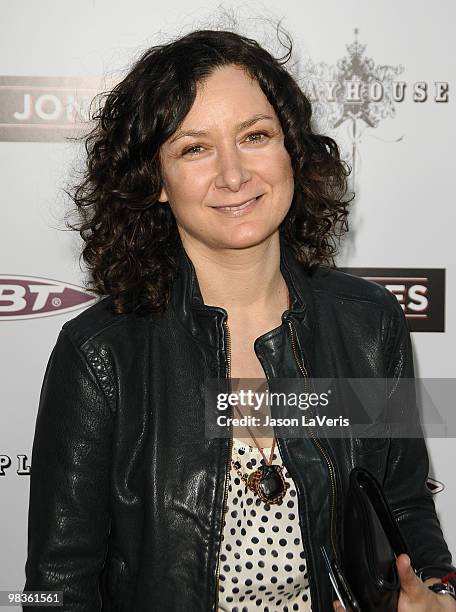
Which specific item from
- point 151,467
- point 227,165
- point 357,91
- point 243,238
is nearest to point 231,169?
point 227,165

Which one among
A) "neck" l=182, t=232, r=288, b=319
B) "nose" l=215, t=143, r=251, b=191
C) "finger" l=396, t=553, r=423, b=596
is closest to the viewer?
"finger" l=396, t=553, r=423, b=596

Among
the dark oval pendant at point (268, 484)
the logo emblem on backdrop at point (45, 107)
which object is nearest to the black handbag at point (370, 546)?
the dark oval pendant at point (268, 484)

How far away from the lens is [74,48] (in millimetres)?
1804

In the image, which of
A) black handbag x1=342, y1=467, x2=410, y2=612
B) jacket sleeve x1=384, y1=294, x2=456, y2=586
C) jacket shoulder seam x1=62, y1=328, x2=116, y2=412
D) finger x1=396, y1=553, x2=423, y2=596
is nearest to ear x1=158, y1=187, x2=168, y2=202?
jacket shoulder seam x1=62, y1=328, x2=116, y2=412

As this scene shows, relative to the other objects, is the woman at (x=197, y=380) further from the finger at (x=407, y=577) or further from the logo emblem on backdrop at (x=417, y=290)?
the logo emblem on backdrop at (x=417, y=290)

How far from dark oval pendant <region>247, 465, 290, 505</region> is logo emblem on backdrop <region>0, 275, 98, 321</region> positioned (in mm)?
808

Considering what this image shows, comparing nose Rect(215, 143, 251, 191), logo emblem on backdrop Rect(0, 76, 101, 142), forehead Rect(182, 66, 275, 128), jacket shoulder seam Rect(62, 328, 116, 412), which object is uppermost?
logo emblem on backdrop Rect(0, 76, 101, 142)

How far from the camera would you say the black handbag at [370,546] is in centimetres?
109

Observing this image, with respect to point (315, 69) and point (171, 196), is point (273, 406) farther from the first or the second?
point (315, 69)

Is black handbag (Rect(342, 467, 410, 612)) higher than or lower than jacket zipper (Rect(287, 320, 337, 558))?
lower

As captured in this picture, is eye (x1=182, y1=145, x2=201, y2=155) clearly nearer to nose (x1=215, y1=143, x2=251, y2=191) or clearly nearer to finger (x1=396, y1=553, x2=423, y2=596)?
nose (x1=215, y1=143, x2=251, y2=191)

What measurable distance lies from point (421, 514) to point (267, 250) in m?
0.54

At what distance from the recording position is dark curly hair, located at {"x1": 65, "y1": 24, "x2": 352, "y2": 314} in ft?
4.30

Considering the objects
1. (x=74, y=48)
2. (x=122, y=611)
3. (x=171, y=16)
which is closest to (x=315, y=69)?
(x=171, y=16)
